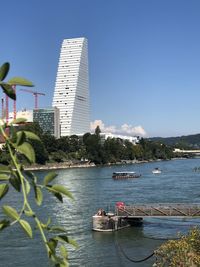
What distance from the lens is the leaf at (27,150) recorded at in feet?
5.41

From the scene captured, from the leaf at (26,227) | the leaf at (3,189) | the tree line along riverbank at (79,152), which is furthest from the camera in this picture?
the tree line along riverbank at (79,152)

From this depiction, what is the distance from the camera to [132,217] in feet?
125

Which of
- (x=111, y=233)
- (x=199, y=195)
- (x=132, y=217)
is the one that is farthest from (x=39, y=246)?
(x=199, y=195)

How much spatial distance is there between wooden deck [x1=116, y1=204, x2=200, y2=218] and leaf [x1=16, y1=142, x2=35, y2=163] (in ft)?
118

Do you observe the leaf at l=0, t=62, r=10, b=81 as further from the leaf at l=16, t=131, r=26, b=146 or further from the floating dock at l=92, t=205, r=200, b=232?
the floating dock at l=92, t=205, r=200, b=232

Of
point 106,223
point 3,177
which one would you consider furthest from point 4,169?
point 106,223

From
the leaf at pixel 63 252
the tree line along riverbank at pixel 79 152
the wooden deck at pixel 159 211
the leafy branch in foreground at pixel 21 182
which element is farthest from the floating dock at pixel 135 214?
the tree line along riverbank at pixel 79 152

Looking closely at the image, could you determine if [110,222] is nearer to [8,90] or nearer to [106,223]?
[106,223]

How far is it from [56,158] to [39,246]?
423 feet

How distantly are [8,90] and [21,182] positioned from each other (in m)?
0.32

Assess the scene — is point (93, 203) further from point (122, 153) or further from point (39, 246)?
point (122, 153)

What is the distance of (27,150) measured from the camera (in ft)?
5.45

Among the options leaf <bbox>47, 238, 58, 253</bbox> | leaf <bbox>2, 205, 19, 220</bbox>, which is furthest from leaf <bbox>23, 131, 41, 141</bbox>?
leaf <bbox>47, 238, 58, 253</bbox>

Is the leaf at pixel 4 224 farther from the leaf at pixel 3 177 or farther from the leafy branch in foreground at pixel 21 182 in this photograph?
the leaf at pixel 3 177
